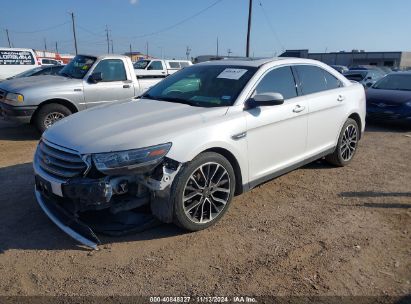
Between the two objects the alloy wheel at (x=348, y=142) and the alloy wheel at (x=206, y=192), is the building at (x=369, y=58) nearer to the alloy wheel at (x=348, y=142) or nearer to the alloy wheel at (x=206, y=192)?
the alloy wheel at (x=348, y=142)

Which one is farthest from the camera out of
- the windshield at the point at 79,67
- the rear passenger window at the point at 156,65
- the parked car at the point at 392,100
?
the rear passenger window at the point at 156,65

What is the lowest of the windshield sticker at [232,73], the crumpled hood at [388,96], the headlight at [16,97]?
the crumpled hood at [388,96]

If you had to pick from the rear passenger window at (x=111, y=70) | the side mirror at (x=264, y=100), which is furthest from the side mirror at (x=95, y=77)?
the side mirror at (x=264, y=100)

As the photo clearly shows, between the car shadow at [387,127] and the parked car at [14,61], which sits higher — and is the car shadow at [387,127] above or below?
below

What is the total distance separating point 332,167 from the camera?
589cm

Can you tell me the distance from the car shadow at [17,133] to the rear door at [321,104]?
5690 mm

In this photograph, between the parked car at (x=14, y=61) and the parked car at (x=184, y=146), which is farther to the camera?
→ the parked car at (x=14, y=61)

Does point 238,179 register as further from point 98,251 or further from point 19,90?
point 19,90

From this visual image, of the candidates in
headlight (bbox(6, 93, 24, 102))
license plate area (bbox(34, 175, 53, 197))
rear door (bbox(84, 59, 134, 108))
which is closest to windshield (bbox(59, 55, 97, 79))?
rear door (bbox(84, 59, 134, 108))

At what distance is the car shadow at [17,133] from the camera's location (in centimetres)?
783

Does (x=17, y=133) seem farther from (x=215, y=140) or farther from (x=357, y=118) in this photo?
(x=357, y=118)

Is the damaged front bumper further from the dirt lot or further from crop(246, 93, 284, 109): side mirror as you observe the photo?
crop(246, 93, 284, 109): side mirror

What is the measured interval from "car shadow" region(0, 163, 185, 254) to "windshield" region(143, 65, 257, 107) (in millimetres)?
1480

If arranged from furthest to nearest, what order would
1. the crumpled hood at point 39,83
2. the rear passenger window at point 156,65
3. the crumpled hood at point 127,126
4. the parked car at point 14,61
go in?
the rear passenger window at point 156,65 → the parked car at point 14,61 → the crumpled hood at point 39,83 → the crumpled hood at point 127,126
